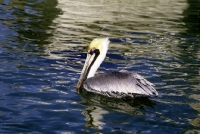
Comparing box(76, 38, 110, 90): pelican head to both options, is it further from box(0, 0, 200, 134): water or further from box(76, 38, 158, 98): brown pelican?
box(0, 0, 200, 134): water

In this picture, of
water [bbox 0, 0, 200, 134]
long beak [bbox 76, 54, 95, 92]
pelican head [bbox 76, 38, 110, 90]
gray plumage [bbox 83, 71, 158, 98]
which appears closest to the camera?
water [bbox 0, 0, 200, 134]

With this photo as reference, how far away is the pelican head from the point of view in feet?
27.4

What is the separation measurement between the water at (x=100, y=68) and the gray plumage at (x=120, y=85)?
0.44ft

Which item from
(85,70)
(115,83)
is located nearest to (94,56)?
(85,70)

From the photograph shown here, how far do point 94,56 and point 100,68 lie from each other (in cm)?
109

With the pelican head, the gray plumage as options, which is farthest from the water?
the pelican head

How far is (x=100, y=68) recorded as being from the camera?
31.3 ft

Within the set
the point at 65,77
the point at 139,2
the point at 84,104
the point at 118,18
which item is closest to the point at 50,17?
the point at 118,18

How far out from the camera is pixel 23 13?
48.1ft

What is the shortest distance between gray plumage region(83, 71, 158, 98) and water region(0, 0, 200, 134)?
0.14m

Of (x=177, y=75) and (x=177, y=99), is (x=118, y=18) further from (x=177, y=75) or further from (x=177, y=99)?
(x=177, y=99)

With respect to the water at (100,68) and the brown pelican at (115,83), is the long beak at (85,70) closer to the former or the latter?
the brown pelican at (115,83)

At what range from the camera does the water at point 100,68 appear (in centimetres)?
651

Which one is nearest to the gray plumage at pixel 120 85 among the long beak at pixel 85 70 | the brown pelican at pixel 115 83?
the brown pelican at pixel 115 83
